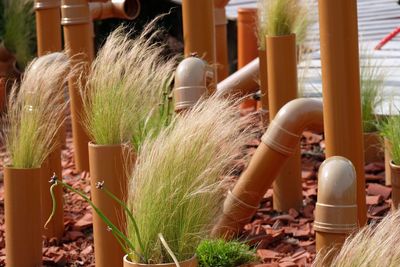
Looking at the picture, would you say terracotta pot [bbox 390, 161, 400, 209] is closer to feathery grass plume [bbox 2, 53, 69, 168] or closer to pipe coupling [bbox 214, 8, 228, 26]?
feathery grass plume [bbox 2, 53, 69, 168]

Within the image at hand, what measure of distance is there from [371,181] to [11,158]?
5.00ft

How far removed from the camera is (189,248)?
2.93 meters

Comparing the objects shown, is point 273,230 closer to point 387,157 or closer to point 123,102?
point 387,157

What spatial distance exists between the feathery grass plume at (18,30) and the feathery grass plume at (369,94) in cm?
324

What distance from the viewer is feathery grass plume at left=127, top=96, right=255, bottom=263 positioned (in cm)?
289

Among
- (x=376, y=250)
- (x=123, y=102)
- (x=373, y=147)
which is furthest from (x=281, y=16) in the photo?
(x=376, y=250)

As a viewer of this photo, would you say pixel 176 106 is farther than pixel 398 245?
Yes

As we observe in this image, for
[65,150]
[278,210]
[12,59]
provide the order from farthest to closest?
[12,59], [65,150], [278,210]

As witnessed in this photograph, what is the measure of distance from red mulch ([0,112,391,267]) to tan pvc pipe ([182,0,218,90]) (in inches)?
22.7

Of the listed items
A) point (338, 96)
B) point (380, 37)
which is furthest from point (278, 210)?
point (380, 37)

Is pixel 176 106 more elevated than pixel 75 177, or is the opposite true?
pixel 176 106

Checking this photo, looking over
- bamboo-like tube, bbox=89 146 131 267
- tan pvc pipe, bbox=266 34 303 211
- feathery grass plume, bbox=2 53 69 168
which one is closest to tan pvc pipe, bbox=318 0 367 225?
bamboo-like tube, bbox=89 146 131 267

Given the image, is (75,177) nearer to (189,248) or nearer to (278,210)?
(278,210)

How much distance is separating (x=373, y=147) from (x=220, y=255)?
148 centimetres
